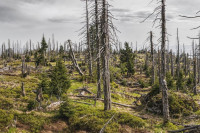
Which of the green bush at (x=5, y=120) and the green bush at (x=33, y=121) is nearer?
the green bush at (x=5, y=120)

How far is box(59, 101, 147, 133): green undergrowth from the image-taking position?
9.28 meters

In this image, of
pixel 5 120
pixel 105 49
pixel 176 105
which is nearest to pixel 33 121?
pixel 5 120

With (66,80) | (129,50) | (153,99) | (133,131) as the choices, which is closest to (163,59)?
(153,99)

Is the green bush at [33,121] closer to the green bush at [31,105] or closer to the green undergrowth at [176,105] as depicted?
the green bush at [31,105]

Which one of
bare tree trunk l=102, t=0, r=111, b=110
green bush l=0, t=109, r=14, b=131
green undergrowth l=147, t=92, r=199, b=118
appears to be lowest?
green undergrowth l=147, t=92, r=199, b=118

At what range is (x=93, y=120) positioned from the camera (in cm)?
993

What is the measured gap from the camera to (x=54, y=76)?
631 inches

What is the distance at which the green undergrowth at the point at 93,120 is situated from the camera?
9.28 metres

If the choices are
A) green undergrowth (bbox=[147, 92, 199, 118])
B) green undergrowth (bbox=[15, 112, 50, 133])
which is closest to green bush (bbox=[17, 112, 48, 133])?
green undergrowth (bbox=[15, 112, 50, 133])

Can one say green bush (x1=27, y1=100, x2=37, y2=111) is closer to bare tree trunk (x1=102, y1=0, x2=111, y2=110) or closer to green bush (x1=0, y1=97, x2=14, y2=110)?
green bush (x1=0, y1=97, x2=14, y2=110)

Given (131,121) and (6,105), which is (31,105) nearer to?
(6,105)

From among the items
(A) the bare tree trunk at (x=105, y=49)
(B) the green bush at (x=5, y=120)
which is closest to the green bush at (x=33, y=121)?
(B) the green bush at (x=5, y=120)

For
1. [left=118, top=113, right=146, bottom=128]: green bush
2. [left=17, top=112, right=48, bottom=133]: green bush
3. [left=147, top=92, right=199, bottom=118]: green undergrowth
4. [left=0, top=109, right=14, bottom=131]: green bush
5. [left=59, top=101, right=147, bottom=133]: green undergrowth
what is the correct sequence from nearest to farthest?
[left=0, top=109, right=14, bottom=131]: green bush, [left=17, top=112, right=48, bottom=133]: green bush, [left=59, top=101, right=147, bottom=133]: green undergrowth, [left=118, top=113, right=146, bottom=128]: green bush, [left=147, top=92, right=199, bottom=118]: green undergrowth

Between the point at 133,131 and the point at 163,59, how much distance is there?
21.3 feet
